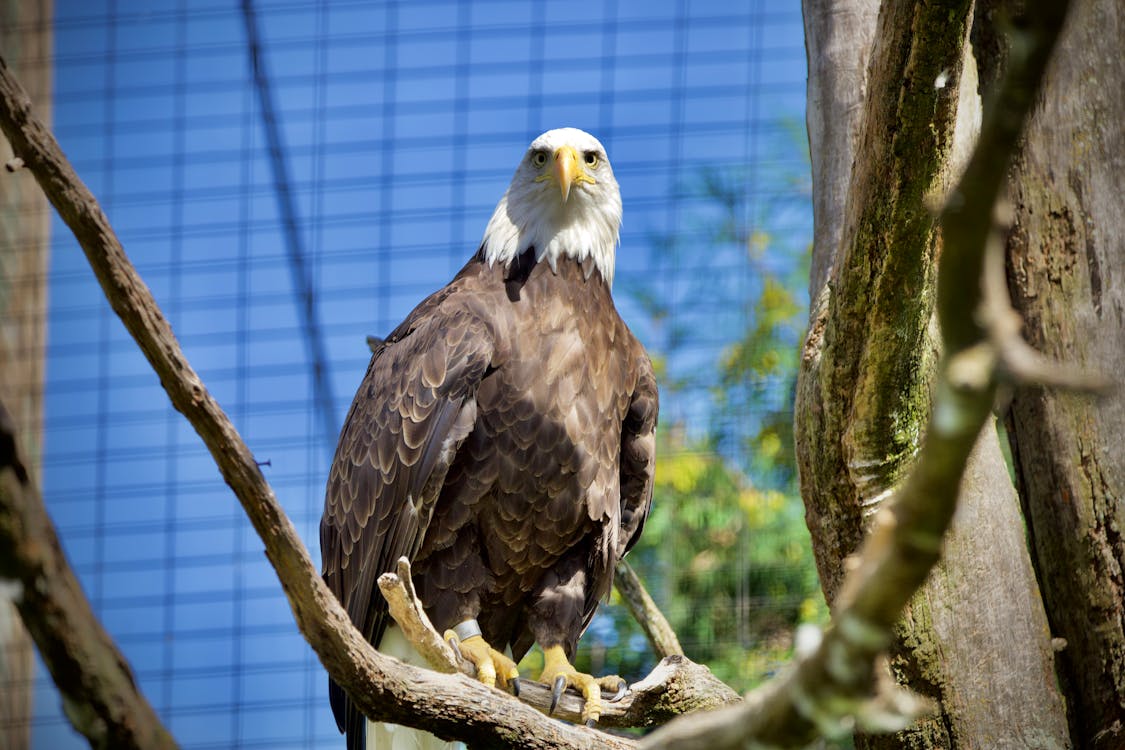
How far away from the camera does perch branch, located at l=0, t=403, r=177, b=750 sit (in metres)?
1.11

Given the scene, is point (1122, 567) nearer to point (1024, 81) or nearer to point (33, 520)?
point (1024, 81)

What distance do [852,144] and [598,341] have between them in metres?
0.93

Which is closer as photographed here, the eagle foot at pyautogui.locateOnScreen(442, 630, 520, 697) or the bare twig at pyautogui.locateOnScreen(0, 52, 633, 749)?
the bare twig at pyautogui.locateOnScreen(0, 52, 633, 749)

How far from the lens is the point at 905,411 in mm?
2357

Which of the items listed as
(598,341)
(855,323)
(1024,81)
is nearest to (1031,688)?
(855,323)

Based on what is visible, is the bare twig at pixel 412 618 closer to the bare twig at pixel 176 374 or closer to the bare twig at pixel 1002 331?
the bare twig at pixel 176 374

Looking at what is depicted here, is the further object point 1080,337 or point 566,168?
point 566,168

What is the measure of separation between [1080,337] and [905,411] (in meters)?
0.61

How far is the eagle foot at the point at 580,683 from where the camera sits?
113 inches

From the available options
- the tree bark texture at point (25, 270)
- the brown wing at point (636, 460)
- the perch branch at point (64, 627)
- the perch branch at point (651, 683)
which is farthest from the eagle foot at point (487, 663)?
the tree bark texture at point (25, 270)

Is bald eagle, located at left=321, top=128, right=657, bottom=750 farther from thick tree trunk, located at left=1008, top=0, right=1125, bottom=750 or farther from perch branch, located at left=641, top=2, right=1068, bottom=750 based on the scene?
perch branch, located at left=641, top=2, right=1068, bottom=750

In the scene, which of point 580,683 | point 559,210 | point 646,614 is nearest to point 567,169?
point 559,210

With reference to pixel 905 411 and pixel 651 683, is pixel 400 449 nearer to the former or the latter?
pixel 651 683

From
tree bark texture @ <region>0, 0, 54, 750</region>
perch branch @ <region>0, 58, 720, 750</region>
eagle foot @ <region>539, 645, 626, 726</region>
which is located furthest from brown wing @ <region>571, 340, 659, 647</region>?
tree bark texture @ <region>0, 0, 54, 750</region>
